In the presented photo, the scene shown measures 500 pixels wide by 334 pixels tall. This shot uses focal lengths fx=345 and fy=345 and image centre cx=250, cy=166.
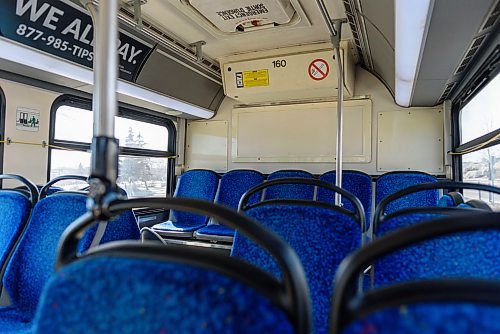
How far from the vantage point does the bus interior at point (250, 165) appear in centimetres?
40

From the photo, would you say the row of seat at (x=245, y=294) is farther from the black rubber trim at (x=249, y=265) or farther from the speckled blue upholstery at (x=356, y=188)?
the speckled blue upholstery at (x=356, y=188)

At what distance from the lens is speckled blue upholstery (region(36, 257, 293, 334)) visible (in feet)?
1.27

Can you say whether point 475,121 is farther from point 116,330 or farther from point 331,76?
point 116,330

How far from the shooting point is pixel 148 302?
428 millimetres

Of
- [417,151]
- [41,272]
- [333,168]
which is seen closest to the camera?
[41,272]

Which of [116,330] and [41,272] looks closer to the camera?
[116,330]

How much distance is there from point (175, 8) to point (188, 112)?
55.9 inches

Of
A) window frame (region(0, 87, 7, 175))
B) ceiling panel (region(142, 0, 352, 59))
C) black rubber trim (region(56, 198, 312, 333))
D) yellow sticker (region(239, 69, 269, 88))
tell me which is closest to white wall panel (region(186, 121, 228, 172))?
yellow sticker (region(239, 69, 269, 88))

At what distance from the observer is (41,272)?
1412 mm

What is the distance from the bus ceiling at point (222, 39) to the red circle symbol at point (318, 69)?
0.20 metres

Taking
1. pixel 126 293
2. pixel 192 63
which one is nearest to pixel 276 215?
pixel 126 293

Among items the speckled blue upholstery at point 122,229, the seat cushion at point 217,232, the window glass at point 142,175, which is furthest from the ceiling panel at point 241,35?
the seat cushion at point 217,232

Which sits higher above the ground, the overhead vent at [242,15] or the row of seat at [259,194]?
the overhead vent at [242,15]

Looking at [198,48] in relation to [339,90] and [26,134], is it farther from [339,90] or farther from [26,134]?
[26,134]
